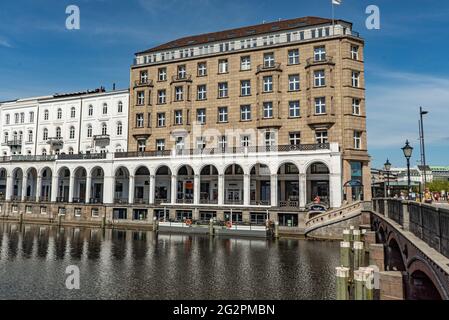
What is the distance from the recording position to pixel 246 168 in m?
45.9

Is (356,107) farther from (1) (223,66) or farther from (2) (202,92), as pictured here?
(2) (202,92)

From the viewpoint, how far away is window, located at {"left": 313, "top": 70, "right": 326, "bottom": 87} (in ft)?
151

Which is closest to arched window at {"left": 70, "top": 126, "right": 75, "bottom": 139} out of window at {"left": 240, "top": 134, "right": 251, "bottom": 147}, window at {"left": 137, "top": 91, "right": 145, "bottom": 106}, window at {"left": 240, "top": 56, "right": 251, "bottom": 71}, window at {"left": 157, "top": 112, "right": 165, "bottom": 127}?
window at {"left": 137, "top": 91, "right": 145, "bottom": 106}

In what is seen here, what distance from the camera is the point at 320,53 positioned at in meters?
46.9

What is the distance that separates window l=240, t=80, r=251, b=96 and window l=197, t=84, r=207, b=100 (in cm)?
573

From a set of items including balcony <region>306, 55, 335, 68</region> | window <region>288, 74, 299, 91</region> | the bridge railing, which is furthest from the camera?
window <region>288, 74, 299, 91</region>

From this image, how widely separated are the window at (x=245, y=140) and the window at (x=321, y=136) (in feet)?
30.5

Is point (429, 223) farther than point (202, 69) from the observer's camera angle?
No

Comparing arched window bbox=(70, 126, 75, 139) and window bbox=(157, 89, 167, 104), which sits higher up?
window bbox=(157, 89, 167, 104)

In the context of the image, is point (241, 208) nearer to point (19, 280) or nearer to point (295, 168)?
point (295, 168)

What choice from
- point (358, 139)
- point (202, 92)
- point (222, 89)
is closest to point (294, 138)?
point (358, 139)

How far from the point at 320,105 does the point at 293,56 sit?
319 inches

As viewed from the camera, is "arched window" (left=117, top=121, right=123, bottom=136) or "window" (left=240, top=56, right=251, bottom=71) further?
"arched window" (left=117, top=121, right=123, bottom=136)

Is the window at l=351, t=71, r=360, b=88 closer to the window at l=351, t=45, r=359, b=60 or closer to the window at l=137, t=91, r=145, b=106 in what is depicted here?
the window at l=351, t=45, r=359, b=60
